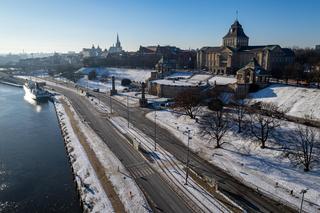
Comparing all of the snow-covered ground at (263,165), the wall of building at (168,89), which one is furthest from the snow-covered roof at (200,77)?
the snow-covered ground at (263,165)

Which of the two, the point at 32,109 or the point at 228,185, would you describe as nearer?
the point at 228,185

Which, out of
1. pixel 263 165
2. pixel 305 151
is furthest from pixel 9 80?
pixel 305 151

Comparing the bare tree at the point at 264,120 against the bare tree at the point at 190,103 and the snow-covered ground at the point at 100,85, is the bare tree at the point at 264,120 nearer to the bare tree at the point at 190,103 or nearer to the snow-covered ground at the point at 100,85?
the bare tree at the point at 190,103

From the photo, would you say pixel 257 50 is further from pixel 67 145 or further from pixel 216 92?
pixel 67 145

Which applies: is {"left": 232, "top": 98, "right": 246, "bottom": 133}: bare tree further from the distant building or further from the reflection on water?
the reflection on water

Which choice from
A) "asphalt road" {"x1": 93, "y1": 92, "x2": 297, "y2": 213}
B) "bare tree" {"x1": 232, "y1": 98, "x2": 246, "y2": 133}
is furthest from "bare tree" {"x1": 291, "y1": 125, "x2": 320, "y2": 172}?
"bare tree" {"x1": 232, "y1": 98, "x2": 246, "y2": 133}

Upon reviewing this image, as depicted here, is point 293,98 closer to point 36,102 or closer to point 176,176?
point 176,176

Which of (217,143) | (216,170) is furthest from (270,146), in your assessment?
(216,170)
